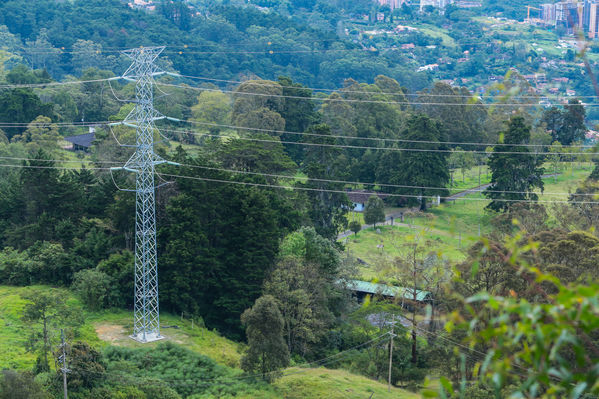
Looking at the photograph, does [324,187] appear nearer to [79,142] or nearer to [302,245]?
[302,245]

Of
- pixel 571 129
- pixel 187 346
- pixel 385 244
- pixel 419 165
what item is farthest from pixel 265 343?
pixel 571 129

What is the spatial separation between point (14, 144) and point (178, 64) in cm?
5576

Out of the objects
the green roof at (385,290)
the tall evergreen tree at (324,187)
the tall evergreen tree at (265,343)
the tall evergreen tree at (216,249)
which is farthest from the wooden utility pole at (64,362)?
the tall evergreen tree at (324,187)

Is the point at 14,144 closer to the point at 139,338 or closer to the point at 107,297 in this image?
the point at 107,297

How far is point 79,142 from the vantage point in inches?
2239

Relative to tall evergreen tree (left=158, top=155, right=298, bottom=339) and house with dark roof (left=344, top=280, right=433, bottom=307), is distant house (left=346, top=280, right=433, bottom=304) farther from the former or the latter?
tall evergreen tree (left=158, top=155, right=298, bottom=339)

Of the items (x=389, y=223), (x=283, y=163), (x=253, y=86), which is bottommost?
(x=389, y=223)

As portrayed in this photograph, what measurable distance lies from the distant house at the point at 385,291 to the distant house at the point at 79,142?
1113 inches

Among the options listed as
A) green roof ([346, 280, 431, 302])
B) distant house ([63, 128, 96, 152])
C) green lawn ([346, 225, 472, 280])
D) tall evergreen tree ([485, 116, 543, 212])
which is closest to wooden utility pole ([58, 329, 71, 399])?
green roof ([346, 280, 431, 302])

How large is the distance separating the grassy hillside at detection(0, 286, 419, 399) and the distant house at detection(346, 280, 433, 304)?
13.8 feet

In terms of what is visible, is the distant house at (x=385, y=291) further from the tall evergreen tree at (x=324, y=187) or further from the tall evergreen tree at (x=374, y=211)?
the tall evergreen tree at (x=374, y=211)

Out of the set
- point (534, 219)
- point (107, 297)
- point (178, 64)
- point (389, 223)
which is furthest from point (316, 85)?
point (107, 297)

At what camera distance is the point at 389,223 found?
48.3 metres

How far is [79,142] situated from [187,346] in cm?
3426
